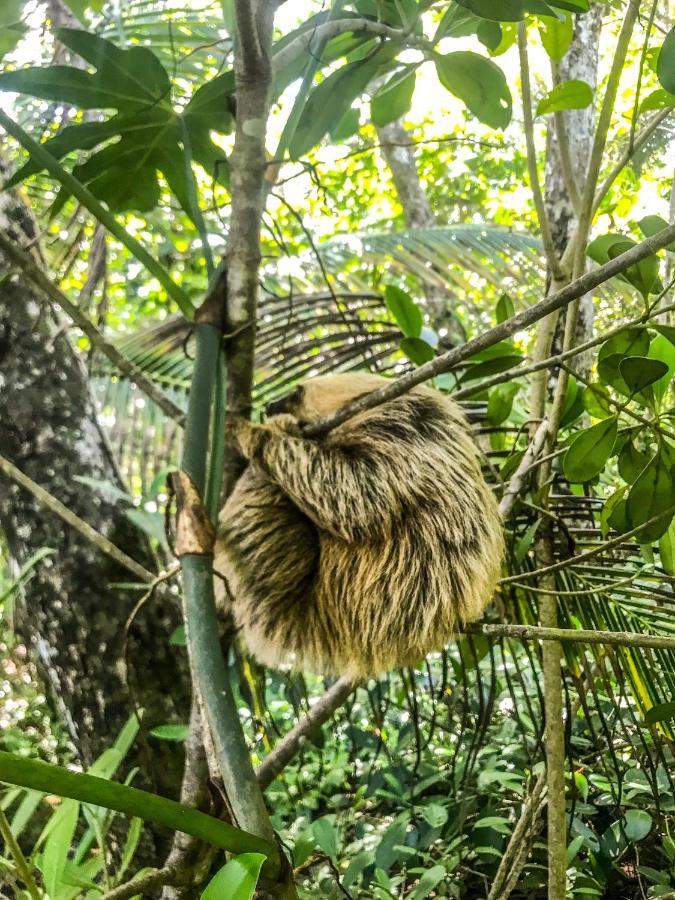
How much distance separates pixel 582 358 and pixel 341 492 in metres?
1.29

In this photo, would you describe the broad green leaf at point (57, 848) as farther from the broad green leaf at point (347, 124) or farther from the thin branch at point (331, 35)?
the broad green leaf at point (347, 124)

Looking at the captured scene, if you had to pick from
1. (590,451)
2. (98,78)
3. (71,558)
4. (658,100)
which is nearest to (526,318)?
(590,451)

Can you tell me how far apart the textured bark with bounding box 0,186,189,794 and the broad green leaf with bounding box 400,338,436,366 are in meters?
0.71

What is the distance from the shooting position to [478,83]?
43.8 inches

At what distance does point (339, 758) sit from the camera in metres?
2.08

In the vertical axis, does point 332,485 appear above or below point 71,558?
above

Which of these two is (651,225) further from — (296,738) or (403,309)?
(296,738)

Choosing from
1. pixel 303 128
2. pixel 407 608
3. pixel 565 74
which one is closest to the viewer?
pixel 303 128

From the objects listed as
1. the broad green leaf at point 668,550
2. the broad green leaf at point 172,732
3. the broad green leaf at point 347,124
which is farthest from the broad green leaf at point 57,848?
the broad green leaf at point 347,124

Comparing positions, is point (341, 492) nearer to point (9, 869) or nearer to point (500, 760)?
point (9, 869)

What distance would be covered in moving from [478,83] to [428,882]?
1420 mm

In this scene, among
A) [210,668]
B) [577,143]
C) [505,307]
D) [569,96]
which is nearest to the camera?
[210,668]

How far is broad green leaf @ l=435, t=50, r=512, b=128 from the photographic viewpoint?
3.54ft

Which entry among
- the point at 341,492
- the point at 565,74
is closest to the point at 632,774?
the point at 341,492
